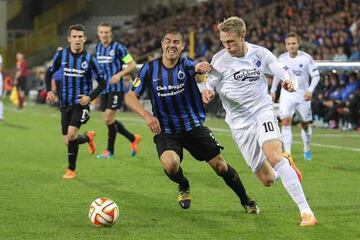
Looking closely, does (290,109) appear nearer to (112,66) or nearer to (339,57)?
(112,66)

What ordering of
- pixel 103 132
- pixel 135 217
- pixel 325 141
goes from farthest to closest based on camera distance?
pixel 103 132
pixel 325 141
pixel 135 217

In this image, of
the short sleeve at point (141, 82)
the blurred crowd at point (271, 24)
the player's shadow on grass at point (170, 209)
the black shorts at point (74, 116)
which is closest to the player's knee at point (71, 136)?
the black shorts at point (74, 116)

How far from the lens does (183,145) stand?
33.4 feet

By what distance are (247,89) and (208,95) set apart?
585mm

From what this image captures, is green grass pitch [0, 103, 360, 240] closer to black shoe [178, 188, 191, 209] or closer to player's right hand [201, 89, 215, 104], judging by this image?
black shoe [178, 188, 191, 209]

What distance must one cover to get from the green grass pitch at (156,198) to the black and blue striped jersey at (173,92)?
39.8 inches

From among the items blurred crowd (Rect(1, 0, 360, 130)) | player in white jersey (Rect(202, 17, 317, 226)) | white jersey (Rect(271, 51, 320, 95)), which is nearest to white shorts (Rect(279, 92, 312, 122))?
white jersey (Rect(271, 51, 320, 95))

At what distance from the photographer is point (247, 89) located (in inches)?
384

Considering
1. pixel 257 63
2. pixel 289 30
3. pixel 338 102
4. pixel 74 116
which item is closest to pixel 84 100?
pixel 74 116

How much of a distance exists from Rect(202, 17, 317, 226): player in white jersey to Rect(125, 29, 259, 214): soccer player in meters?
0.29

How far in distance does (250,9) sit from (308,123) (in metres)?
22.5

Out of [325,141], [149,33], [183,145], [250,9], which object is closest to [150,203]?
[183,145]

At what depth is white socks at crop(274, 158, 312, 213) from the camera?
354 inches

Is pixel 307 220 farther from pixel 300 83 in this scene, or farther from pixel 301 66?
pixel 300 83
